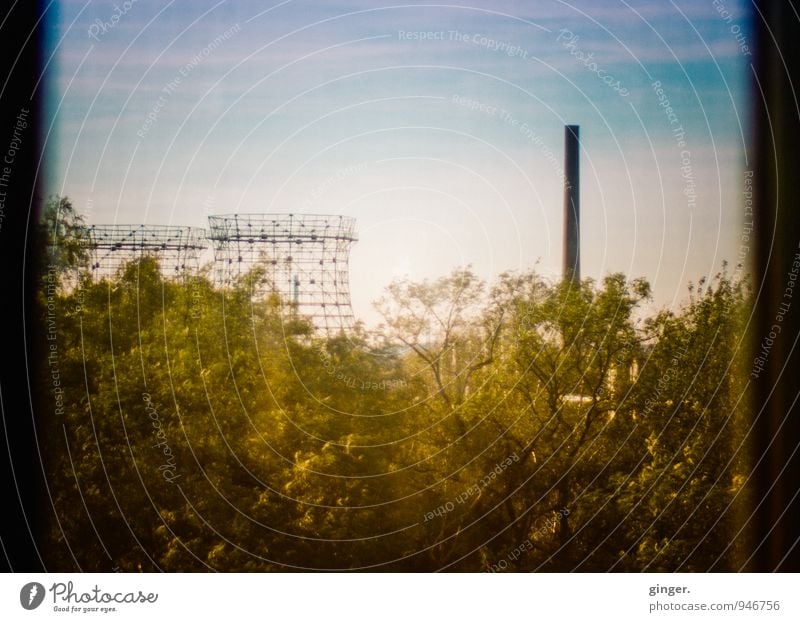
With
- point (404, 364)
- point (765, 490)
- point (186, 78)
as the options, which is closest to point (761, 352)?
point (765, 490)

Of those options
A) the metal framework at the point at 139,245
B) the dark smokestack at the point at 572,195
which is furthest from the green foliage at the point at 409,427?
the dark smokestack at the point at 572,195

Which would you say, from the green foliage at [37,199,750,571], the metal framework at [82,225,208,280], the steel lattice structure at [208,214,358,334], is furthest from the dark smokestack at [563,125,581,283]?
the metal framework at [82,225,208,280]

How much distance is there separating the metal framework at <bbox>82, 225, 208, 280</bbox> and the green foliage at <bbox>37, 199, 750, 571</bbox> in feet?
0.35

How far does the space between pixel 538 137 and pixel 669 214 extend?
110 cm

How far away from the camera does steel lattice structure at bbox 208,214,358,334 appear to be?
210 inches

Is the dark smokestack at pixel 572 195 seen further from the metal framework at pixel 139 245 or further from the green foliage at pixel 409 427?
the metal framework at pixel 139 245

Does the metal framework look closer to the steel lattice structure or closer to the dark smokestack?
the steel lattice structure

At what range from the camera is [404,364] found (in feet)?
19.3

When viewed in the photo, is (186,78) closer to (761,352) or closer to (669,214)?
(669,214)

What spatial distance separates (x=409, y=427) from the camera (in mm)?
5863

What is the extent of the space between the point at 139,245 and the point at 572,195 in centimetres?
321

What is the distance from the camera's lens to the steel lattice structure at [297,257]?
17.5 ft

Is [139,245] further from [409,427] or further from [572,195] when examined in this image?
[572,195]

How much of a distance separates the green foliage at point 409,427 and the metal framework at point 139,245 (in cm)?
11
